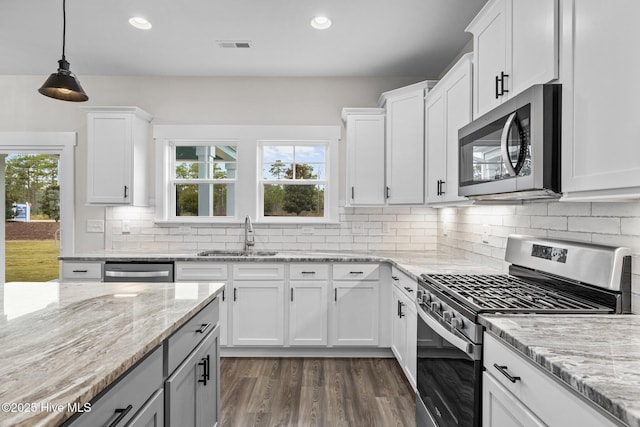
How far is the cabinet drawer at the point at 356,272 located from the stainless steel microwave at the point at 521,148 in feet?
5.02

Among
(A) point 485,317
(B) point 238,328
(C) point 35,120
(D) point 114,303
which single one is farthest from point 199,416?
(C) point 35,120

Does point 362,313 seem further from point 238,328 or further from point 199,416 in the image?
point 199,416

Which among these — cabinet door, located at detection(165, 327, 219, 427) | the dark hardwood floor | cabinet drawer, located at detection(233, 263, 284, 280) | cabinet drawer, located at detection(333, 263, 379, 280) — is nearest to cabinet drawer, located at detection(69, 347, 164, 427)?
cabinet door, located at detection(165, 327, 219, 427)

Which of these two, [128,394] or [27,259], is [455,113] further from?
[27,259]

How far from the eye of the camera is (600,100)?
128cm

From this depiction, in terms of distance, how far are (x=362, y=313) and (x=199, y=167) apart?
2.31 meters

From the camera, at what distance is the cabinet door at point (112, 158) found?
383cm

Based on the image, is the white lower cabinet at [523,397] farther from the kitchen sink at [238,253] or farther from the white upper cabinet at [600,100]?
the kitchen sink at [238,253]

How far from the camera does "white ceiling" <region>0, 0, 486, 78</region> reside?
2.81m

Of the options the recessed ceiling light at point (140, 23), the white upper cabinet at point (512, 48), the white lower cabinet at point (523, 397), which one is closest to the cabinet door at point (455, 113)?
the white upper cabinet at point (512, 48)

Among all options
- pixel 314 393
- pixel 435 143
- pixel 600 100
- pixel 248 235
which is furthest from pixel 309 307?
pixel 600 100

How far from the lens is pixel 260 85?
13.8ft

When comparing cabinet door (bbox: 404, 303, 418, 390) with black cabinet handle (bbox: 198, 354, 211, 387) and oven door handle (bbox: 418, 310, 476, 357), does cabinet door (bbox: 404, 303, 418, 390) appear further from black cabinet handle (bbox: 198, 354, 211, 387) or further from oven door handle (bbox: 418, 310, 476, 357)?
black cabinet handle (bbox: 198, 354, 211, 387)

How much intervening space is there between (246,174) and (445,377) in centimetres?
293
